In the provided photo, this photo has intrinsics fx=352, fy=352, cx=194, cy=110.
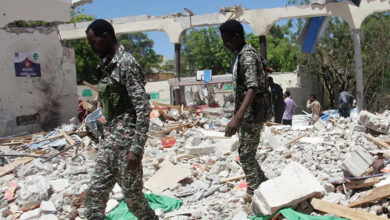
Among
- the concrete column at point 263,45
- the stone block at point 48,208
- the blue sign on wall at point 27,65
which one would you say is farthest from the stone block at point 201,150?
the concrete column at point 263,45

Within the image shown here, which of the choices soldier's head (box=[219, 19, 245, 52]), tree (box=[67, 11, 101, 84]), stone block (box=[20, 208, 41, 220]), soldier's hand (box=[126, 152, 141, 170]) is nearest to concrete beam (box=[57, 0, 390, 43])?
soldier's head (box=[219, 19, 245, 52])

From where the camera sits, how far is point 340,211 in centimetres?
268

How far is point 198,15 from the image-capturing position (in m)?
13.5

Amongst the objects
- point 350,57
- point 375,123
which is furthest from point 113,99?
point 350,57

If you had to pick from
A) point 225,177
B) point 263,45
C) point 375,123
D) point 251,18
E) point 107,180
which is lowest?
point 225,177

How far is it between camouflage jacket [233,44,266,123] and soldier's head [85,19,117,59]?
1.06m

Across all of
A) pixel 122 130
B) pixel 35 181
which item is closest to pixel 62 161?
pixel 35 181

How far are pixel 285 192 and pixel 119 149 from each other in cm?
136

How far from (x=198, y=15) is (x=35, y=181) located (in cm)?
1028

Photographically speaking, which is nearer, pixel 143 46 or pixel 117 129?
pixel 117 129

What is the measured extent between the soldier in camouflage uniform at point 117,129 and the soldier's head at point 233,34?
2.98 feet

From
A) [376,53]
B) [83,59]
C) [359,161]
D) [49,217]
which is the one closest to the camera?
[359,161]

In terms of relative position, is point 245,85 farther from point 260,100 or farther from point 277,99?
point 277,99

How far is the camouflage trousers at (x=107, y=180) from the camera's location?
250 cm
